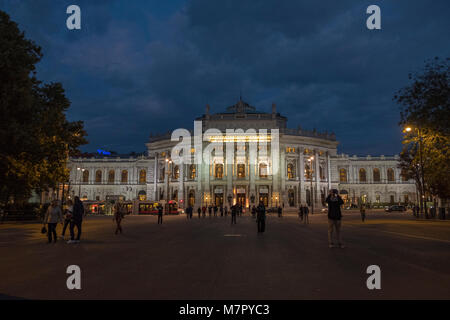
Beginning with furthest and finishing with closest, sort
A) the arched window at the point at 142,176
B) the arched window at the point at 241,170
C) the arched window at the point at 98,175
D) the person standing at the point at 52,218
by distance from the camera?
1. the arched window at the point at 98,175
2. the arched window at the point at 142,176
3. the arched window at the point at 241,170
4. the person standing at the point at 52,218

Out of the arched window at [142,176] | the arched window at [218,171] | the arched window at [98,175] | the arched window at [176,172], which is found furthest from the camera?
the arched window at [98,175]

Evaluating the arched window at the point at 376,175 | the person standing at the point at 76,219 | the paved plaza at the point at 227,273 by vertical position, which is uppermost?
the arched window at the point at 376,175

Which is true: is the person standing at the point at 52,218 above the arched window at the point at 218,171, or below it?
below

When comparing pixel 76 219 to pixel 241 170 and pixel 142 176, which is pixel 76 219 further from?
pixel 142 176

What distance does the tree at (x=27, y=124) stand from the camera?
59.0 feet

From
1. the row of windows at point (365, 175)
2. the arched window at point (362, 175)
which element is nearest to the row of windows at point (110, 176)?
the row of windows at point (365, 175)

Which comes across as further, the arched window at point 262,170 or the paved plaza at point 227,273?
the arched window at point 262,170

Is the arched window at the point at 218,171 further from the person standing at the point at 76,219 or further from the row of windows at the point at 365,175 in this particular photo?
the person standing at the point at 76,219

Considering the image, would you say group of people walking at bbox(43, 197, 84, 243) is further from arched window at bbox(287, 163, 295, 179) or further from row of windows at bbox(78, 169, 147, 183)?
row of windows at bbox(78, 169, 147, 183)

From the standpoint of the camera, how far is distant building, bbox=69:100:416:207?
69.4 m

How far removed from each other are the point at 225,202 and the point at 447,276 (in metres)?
63.0

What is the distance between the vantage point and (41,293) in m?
5.24

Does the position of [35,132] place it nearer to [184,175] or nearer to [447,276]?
[447,276]

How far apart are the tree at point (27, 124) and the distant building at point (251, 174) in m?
41.1
